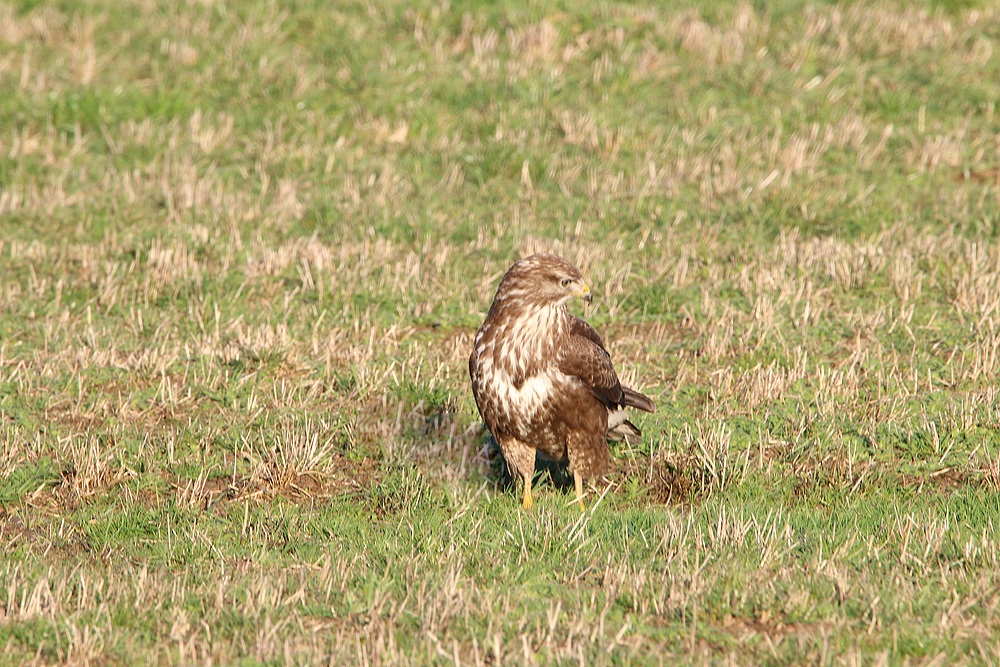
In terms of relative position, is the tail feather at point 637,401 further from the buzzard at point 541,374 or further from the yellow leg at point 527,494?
the yellow leg at point 527,494

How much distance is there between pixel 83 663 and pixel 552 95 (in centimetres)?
858

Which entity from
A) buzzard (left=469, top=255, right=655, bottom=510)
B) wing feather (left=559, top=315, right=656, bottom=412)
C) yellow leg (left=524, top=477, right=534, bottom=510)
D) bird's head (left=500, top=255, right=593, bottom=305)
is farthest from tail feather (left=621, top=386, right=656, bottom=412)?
bird's head (left=500, top=255, right=593, bottom=305)

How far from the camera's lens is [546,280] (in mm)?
5711

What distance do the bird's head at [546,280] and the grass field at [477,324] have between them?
3.55 ft

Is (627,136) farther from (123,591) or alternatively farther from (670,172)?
(123,591)

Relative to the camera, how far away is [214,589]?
4781mm

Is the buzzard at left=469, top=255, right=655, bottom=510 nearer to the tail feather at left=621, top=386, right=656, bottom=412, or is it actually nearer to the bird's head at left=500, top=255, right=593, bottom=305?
the bird's head at left=500, top=255, right=593, bottom=305

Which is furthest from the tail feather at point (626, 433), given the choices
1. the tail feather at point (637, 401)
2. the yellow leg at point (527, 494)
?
the yellow leg at point (527, 494)

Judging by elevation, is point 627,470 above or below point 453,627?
below

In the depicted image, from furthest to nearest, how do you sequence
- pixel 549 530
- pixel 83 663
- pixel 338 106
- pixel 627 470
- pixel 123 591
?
pixel 338 106 < pixel 627 470 < pixel 549 530 < pixel 123 591 < pixel 83 663

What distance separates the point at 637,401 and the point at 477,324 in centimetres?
206

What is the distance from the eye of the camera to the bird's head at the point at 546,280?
569cm

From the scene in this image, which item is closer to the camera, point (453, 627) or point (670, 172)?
point (453, 627)

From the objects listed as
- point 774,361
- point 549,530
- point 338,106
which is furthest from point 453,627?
point 338,106
